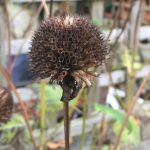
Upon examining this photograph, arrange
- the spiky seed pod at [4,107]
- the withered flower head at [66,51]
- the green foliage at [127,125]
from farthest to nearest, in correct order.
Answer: the green foliage at [127,125] < the spiky seed pod at [4,107] < the withered flower head at [66,51]

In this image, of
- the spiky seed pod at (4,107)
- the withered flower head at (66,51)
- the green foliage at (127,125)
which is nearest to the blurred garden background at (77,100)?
the green foliage at (127,125)

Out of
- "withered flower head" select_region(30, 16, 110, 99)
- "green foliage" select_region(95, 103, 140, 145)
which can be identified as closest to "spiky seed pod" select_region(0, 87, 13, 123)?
"withered flower head" select_region(30, 16, 110, 99)

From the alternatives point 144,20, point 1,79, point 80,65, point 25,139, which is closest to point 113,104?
point 25,139

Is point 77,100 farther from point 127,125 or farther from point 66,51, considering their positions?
point 66,51

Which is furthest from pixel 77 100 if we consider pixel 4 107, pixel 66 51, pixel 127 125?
pixel 66 51

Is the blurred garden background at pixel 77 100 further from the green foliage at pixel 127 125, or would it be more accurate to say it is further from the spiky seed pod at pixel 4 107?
the spiky seed pod at pixel 4 107

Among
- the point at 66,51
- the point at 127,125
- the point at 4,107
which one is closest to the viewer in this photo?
the point at 66,51
